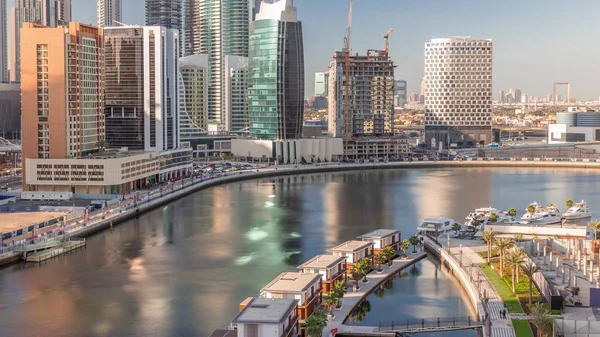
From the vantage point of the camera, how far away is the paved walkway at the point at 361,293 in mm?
13254

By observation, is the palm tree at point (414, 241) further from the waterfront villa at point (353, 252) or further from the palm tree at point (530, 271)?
the palm tree at point (530, 271)

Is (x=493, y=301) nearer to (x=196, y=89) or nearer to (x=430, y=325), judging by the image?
(x=430, y=325)

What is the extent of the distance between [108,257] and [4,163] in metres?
25.3

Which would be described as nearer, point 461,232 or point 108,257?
point 108,257

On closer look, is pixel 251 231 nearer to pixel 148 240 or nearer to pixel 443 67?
pixel 148 240

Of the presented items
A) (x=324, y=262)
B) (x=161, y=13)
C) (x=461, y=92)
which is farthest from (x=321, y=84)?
(x=324, y=262)

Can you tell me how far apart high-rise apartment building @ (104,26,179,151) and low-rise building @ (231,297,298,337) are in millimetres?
24760

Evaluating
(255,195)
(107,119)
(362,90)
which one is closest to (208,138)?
(362,90)

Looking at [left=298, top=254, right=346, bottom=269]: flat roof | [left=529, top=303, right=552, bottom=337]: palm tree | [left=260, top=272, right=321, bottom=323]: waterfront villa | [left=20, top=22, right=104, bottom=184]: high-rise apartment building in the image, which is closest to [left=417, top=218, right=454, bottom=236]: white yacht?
[left=298, top=254, right=346, bottom=269]: flat roof

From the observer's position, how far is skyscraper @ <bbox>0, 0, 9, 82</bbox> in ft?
308

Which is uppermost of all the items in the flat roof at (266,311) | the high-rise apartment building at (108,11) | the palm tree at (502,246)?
the high-rise apartment building at (108,11)

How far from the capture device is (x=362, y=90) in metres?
54.1

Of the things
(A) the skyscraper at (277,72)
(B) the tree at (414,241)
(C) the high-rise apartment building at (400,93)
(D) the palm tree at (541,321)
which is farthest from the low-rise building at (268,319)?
(C) the high-rise apartment building at (400,93)

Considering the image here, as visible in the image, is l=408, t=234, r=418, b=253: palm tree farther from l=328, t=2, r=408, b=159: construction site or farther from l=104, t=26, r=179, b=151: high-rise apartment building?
l=328, t=2, r=408, b=159: construction site
